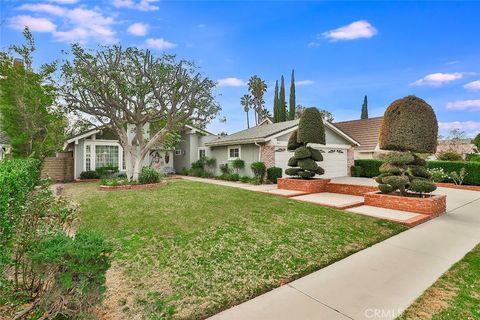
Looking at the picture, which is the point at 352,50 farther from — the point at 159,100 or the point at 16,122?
the point at 16,122

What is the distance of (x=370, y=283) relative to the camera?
3924 millimetres

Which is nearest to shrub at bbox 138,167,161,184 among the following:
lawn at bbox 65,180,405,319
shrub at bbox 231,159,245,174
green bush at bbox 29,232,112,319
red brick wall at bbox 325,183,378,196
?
lawn at bbox 65,180,405,319

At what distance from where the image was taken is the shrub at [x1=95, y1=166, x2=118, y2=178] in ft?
59.4

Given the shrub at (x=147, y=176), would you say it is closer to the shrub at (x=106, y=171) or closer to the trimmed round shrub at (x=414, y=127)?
the shrub at (x=106, y=171)

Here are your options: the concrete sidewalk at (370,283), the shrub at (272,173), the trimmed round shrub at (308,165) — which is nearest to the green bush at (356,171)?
the shrub at (272,173)

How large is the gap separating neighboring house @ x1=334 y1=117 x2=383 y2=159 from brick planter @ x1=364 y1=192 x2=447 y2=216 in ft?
42.2

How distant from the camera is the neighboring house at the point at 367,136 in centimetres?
2163

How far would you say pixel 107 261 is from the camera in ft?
9.31

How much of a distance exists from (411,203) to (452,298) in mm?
5769

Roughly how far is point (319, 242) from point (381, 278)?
5.21 ft

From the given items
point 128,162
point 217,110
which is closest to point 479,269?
point 217,110

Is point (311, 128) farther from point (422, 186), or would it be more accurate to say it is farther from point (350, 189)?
point (422, 186)

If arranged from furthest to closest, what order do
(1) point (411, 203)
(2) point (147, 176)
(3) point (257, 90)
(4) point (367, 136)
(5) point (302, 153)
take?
(3) point (257, 90), (4) point (367, 136), (2) point (147, 176), (5) point (302, 153), (1) point (411, 203)

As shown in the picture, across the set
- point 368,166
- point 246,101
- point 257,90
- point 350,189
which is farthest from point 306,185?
point 246,101
